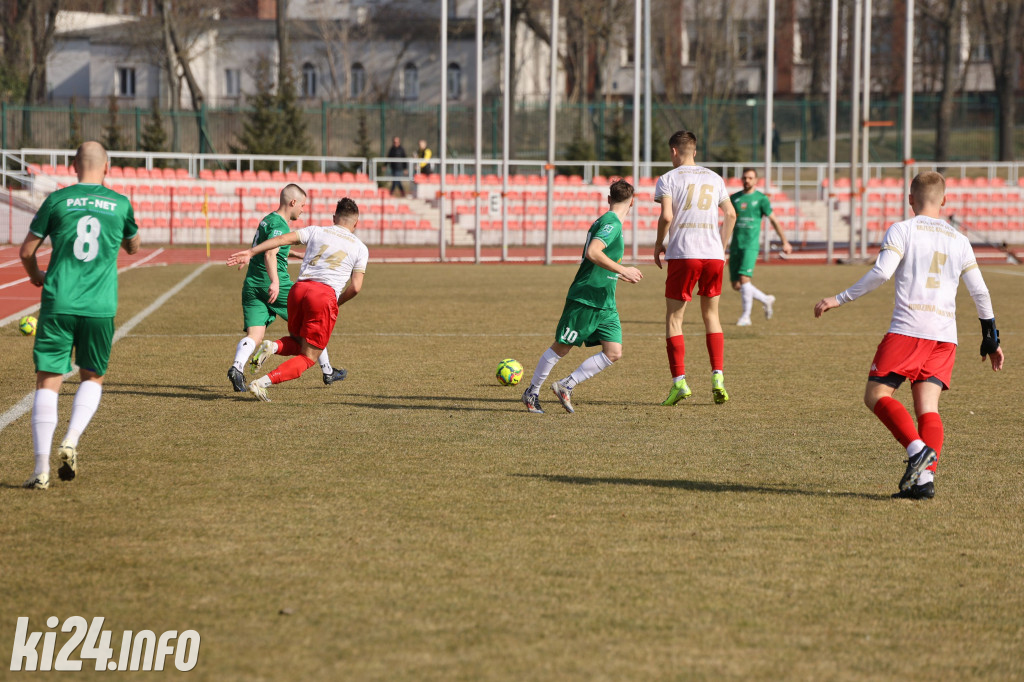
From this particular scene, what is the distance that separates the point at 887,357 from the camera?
618 cm

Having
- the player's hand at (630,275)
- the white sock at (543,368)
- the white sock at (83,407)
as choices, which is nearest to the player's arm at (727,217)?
the player's hand at (630,275)

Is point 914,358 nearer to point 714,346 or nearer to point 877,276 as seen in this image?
point 877,276

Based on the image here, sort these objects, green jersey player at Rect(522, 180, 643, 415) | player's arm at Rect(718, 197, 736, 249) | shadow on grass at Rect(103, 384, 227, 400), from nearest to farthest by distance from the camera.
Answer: green jersey player at Rect(522, 180, 643, 415), shadow on grass at Rect(103, 384, 227, 400), player's arm at Rect(718, 197, 736, 249)

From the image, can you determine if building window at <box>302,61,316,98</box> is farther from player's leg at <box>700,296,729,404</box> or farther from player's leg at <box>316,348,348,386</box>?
player's leg at <box>700,296,729,404</box>

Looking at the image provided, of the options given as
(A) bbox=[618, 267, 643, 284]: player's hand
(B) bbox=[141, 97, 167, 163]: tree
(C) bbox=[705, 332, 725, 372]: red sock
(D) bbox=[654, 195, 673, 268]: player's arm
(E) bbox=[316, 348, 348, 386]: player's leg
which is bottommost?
(E) bbox=[316, 348, 348, 386]: player's leg

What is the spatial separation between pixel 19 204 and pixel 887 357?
3240 centimetres

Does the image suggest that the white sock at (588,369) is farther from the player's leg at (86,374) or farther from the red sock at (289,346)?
the player's leg at (86,374)

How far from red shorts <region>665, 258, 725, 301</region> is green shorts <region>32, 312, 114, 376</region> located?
15.2 ft

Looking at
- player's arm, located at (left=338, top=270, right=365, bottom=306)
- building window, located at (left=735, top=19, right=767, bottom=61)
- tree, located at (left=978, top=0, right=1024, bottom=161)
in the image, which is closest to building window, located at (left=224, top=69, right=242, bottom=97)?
building window, located at (left=735, top=19, right=767, bottom=61)

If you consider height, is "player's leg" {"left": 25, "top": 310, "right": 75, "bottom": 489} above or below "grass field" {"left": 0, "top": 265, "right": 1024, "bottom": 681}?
above

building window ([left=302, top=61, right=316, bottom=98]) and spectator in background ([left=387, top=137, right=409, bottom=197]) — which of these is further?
building window ([left=302, top=61, right=316, bottom=98])

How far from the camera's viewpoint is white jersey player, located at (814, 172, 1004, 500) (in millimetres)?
6117

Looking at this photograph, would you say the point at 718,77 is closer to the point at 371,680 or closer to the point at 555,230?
the point at 555,230

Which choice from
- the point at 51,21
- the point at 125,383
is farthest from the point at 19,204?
the point at 125,383
